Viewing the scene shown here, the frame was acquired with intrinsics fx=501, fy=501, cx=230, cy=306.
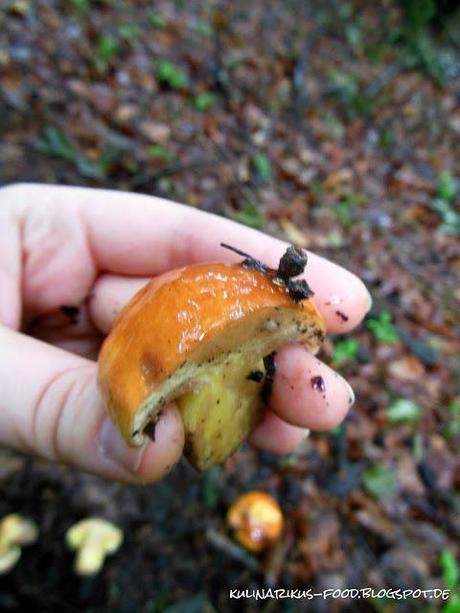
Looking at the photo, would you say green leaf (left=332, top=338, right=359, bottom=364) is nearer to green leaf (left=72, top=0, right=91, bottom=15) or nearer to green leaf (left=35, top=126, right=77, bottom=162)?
green leaf (left=35, top=126, right=77, bottom=162)

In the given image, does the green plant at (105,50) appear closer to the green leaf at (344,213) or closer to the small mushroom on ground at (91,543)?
the green leaf at (344,213)

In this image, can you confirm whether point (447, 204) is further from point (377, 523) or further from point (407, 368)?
point (377, 523)

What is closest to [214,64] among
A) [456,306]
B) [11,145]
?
[11,145]

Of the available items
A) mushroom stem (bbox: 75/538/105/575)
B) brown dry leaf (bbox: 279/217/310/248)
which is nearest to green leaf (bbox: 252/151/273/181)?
brown dry leaf (bbox: 279/217/310/248)

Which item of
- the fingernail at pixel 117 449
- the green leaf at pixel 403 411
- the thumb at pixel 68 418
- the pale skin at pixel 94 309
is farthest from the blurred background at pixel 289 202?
the fingernail at pixel 117 449

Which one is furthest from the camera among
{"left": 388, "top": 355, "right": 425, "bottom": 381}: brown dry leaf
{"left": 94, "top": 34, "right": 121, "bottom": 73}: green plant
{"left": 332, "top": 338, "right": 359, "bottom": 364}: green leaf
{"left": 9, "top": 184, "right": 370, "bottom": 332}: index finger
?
{"left": 94, "top": 34, "right": 121, "bottom": 73}: green plant

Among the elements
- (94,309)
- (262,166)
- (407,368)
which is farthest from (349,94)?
(94,309)
